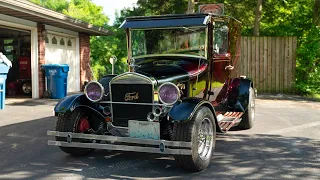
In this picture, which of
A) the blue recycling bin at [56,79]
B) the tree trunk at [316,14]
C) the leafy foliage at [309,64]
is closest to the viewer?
the blue recycling bin at [56,79]

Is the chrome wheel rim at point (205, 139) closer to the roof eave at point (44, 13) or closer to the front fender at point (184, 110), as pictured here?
the front fender at point (184, 110)

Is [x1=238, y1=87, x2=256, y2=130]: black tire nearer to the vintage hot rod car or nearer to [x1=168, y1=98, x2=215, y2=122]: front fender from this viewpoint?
the vintage hot rod car

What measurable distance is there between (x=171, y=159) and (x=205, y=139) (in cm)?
63

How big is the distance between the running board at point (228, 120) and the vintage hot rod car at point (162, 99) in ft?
0.05

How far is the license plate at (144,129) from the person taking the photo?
4.55 m

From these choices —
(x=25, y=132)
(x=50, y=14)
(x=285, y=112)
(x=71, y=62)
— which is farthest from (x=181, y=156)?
(x=71, y=62)

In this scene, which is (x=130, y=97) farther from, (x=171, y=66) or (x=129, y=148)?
(x=171, y=66)

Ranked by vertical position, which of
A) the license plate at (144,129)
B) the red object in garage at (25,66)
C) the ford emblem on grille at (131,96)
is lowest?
the license plate at (144,129)

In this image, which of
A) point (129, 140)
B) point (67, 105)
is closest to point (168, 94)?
point (129, 140)

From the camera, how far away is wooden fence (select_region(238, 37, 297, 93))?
14.7 m

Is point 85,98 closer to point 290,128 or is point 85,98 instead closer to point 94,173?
point 94,173

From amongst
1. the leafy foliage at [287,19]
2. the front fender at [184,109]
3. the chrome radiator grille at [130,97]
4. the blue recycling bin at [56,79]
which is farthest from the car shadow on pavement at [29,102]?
the front fender at [184,109]

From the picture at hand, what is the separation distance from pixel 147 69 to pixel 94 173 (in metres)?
1.80

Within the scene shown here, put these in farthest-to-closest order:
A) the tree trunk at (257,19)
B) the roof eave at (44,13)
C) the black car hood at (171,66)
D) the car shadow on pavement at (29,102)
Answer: the tree trunk at (257,19) < the car shadow on pavement at (29,102) < the roof eave at (44,13) < the black car hood at (171,66)
